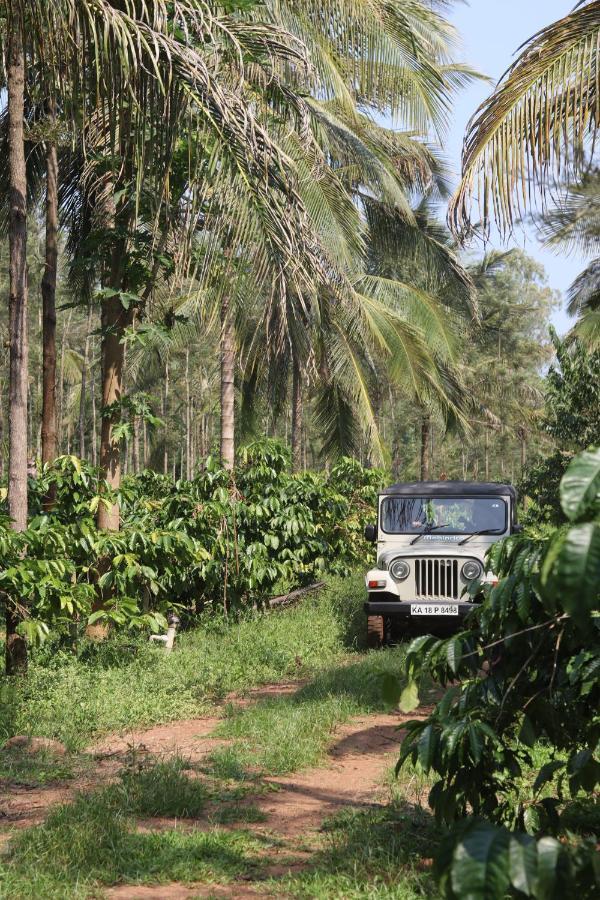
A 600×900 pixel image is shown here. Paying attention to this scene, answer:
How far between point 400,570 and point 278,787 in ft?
13.7

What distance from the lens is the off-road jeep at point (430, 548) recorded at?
8773 mm

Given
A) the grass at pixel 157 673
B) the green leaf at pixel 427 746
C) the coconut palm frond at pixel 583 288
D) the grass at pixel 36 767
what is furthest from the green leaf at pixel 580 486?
the coconut palm frond at pixel 583 288

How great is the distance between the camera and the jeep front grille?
A: 29.0 ft

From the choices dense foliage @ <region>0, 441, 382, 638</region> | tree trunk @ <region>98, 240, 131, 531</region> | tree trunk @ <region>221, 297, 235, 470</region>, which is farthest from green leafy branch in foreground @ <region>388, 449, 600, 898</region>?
tree trunk @ <region>221, 297, 235, 470</region>

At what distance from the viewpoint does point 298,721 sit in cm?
602

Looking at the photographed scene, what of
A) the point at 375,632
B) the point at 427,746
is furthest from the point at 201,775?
the point at 375,632

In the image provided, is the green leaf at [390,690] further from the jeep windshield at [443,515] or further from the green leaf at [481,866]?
the jeep windshield at [443,515]

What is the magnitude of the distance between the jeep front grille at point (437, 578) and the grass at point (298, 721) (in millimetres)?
1314

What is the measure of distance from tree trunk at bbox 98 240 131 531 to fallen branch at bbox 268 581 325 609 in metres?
2.98

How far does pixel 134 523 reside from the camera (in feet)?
27.3

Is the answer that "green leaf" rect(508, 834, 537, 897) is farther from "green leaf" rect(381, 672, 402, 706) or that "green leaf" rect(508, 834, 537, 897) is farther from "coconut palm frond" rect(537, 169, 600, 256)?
"coconut palm frond" rect(537, 169, 600, 256)

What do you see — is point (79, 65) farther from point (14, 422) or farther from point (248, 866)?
point (248, 866)

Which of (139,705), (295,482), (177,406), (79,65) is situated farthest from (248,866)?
(177,406)

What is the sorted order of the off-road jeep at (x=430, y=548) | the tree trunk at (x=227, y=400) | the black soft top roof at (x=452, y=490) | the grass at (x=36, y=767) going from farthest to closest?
1. the tree trunk at (x=227, y=400)
2. the black soft top roof at (x=452, y=490)
3. the off-road jeep at (x=430, y=548)
4. the grass at (x=36, y=767)
